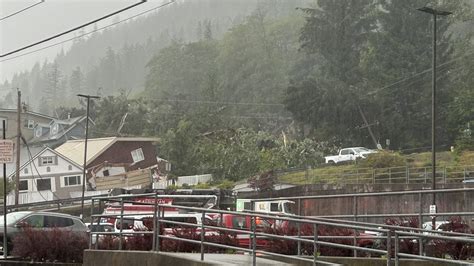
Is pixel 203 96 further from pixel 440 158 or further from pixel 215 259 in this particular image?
pixel 215 259

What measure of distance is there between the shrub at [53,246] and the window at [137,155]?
73.8 meters

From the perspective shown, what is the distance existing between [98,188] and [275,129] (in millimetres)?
37162

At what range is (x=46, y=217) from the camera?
2605cm

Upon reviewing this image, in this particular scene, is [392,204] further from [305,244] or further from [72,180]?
[72,180]

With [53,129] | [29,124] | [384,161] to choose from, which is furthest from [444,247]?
[53,129]

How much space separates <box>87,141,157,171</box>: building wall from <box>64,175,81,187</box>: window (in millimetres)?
1933

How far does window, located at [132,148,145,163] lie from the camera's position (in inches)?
3667

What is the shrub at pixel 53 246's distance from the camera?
19.0 m

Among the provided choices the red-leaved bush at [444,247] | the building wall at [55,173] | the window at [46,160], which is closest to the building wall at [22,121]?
the window at [46,160]

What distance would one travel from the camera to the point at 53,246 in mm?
18984

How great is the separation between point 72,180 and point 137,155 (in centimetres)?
827

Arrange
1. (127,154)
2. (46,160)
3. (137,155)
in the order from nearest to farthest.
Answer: (46,160), (127,154), (137,155)

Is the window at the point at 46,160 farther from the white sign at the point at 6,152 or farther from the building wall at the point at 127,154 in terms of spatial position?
the white sign at the point at 6,152

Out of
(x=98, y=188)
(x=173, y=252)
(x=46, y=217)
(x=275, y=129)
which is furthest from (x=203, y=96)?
(x=173, y=252)
